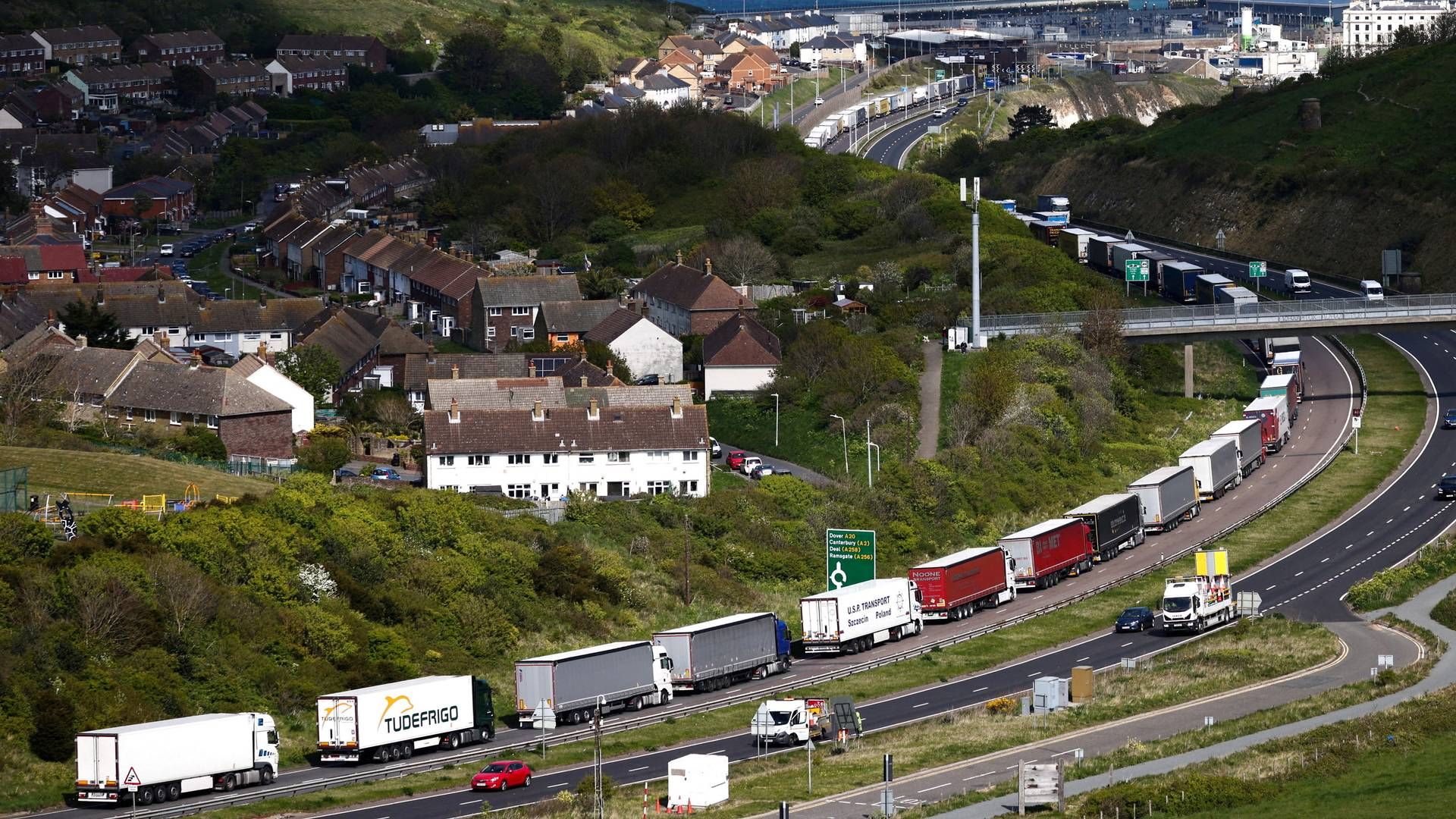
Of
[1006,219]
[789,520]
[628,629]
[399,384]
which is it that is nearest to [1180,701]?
[628,629]

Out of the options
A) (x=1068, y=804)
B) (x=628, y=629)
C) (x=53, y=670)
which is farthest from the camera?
(x=628, y=629)

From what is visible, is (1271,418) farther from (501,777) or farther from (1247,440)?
(501,777)

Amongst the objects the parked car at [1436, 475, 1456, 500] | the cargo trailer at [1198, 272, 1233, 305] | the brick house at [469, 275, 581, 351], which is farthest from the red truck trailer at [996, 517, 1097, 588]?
the brick house at [469, 275, 581, 351]

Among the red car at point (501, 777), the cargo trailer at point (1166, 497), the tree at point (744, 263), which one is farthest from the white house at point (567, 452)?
the tree at point (744, 263)

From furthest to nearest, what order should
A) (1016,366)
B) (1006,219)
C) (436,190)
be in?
1. (436,190)
2. (1006,219)
3. (1016,366)

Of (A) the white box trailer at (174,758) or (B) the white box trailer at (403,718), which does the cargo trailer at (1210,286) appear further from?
(A) the white box trailer at (174,758)

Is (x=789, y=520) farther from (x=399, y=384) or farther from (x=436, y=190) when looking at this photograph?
(x=436, y=190)

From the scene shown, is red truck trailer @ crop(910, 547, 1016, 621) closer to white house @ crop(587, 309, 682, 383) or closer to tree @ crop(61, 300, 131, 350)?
white house @ crop(587, 309, 682, 383)
